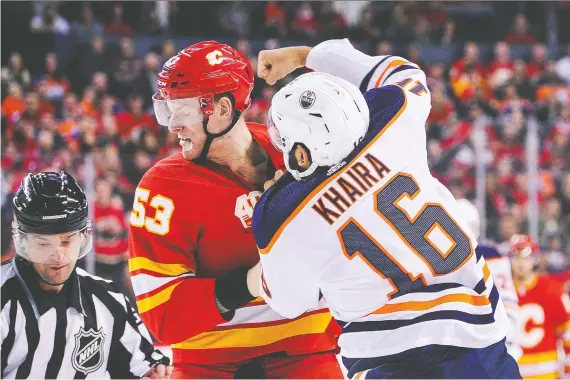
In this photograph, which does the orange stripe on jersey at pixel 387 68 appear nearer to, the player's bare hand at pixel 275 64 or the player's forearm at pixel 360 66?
the player's forearm at pixel 360 66

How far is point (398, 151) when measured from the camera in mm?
2342

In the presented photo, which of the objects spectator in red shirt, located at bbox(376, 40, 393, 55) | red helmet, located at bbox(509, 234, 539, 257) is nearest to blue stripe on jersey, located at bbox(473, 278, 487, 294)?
red helmet, located at bbox(509, 234, 539, 257)

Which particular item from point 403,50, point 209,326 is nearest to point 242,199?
point 209,326

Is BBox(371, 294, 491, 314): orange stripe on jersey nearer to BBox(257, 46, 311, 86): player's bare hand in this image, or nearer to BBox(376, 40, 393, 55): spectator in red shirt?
BBox(257, 46, 311, 86): player's bare hand

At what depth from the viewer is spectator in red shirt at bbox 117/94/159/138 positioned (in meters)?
8.52

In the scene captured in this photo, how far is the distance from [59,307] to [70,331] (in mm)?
81

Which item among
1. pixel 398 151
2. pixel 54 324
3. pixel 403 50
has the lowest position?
pixel 403 50

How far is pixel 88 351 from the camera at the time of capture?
8.93 feet

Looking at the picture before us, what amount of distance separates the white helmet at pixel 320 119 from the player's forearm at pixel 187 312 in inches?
18.7

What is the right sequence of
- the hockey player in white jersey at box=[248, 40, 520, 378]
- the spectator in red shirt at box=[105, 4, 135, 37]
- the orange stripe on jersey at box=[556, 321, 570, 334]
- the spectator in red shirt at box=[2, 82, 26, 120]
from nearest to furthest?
the hockey player in white jersey at box=[248, 40, 520, 378], the orange stripe on jersey at box=[556, 321, 570, 334], the spectator in red shirt at box=[2, 82, 26, 120], the spectator in red shirt at box=[105, 4, 135, 37]

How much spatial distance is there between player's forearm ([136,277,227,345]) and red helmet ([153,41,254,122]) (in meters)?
0.53

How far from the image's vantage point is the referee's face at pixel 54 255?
2582 mm

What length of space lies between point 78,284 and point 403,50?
8647mm

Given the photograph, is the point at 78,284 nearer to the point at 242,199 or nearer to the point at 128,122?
the point at 242,199
